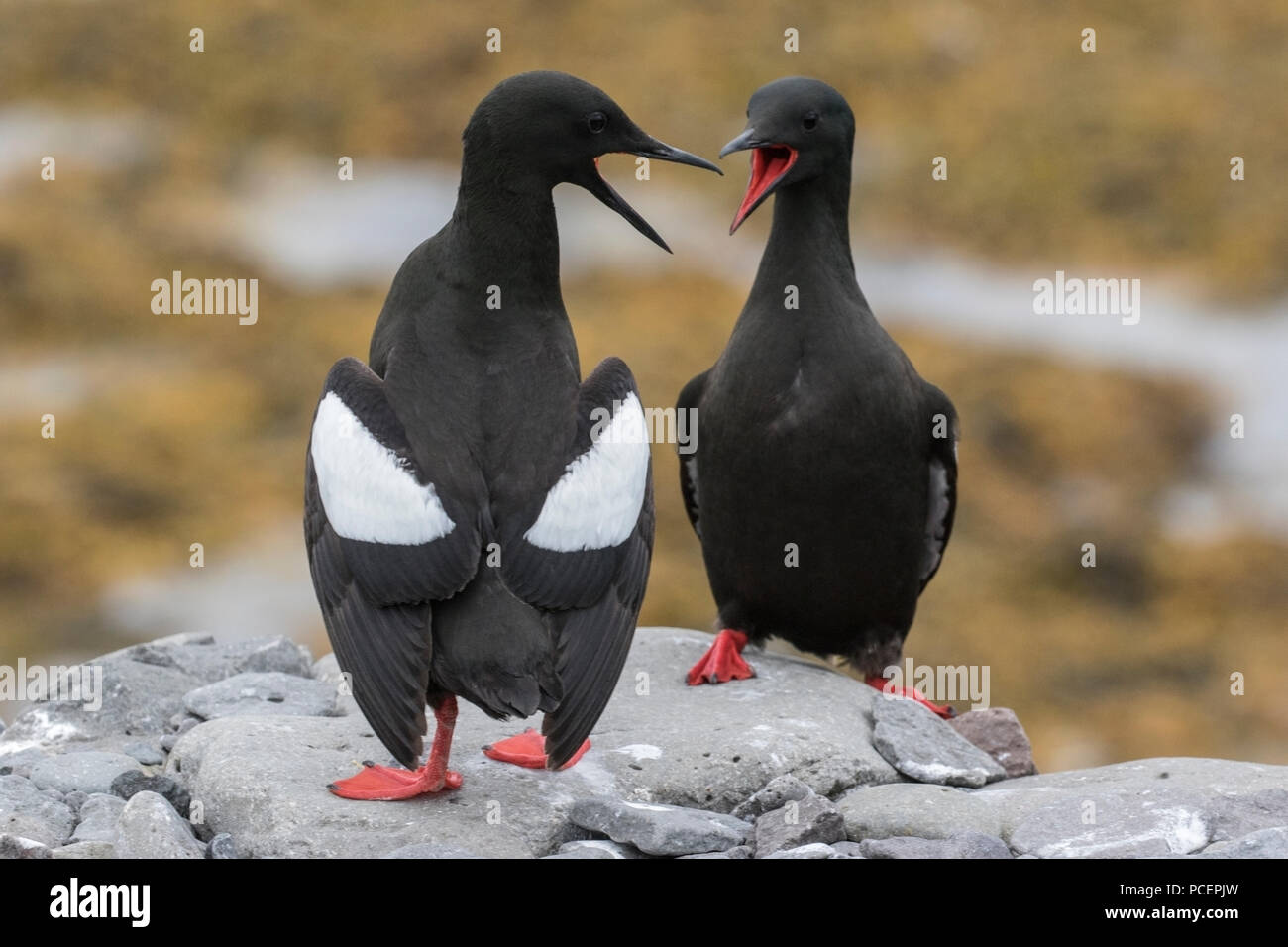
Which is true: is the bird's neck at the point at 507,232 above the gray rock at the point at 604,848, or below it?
above

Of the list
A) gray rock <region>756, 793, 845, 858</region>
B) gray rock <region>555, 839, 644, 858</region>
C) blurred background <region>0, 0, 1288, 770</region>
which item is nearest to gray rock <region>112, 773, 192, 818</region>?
gray rock <region>555, 839, 644, 858</region>

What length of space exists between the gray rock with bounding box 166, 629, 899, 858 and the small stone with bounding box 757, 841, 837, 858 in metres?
0.75

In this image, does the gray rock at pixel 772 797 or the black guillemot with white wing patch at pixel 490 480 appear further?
the gray rock at pixel 772 797

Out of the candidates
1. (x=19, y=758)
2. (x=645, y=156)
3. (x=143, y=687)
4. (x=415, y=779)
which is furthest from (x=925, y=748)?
(x=19, y=758)

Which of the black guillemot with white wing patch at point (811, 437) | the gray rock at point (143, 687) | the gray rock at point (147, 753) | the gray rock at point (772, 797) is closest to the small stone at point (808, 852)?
the gray rock at point (772, 797)

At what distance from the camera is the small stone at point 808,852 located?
19.5 ft

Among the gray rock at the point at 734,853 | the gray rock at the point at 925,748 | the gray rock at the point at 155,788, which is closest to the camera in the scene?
the gray rock at the point at 734,853

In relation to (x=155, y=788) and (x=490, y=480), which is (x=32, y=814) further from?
(x=490, y=480)

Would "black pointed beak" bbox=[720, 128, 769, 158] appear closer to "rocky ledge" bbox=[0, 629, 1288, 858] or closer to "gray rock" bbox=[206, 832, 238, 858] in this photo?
"rocky ledge" bbox=[0, 629, 1288, 858]

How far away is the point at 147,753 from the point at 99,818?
3.01ft

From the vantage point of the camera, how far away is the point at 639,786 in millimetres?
6727

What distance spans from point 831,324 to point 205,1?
61.6ft

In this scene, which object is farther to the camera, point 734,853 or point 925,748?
point 925,748

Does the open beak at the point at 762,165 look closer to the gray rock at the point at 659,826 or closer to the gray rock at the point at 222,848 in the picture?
the gray rock at the point at 659,826
